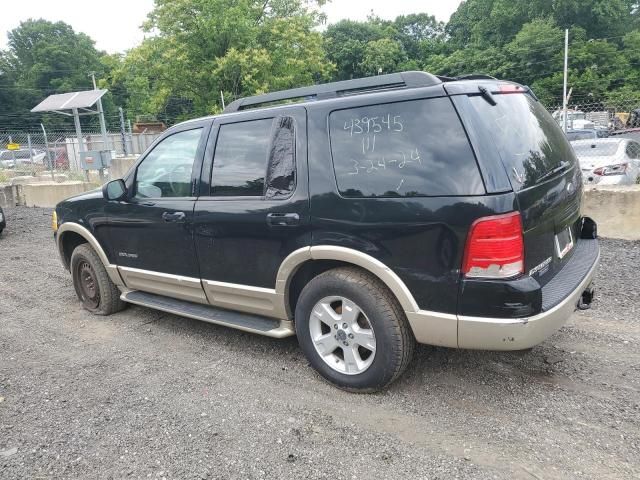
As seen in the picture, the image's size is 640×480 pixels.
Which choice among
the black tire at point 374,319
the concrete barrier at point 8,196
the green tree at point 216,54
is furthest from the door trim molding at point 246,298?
the green tree at point 216,54

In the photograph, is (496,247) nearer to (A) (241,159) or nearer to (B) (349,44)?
(A) (241,159)

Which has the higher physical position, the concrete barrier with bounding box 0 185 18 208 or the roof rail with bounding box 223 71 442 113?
the roof rail with bounding box 223 71 442 113

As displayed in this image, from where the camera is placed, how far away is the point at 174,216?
3945 millimetres

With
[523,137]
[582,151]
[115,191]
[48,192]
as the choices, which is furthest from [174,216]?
[48,192]

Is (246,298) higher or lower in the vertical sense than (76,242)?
lower

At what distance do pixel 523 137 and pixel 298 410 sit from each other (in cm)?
216

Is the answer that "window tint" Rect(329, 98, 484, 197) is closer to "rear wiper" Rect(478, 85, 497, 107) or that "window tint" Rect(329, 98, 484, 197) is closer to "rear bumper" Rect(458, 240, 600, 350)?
"rear wiper" Rect(478, 85, 497, 107)

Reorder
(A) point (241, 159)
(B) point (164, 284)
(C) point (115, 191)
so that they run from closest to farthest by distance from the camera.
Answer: (A) point (241, 159) → (B) point (164, 284) → (C) point (115, 191)

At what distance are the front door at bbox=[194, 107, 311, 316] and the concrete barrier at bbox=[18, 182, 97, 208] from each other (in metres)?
10.5

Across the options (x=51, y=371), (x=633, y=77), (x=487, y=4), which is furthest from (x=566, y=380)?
(x=487, y=4)

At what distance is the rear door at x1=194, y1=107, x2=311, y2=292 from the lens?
10.8 ft

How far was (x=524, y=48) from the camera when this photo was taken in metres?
49.6

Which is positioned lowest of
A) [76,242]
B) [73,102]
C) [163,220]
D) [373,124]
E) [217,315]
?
[217,315]

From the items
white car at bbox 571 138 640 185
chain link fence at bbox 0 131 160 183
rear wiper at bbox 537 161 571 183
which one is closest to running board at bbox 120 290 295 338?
rear wiper at bbox 537 161 571 183
